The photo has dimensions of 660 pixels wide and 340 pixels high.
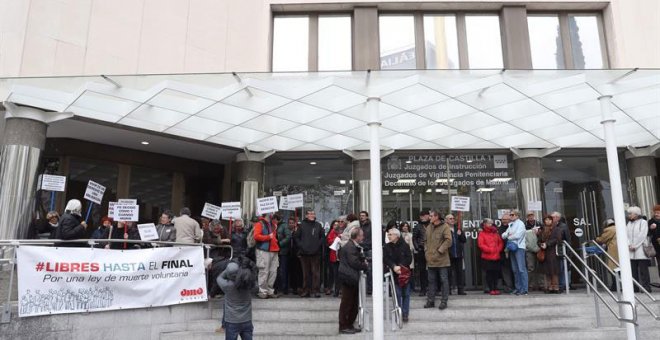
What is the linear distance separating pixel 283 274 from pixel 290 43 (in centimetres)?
788

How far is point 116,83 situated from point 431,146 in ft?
25.2

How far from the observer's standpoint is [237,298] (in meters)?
6.33

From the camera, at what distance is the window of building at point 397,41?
14.7m

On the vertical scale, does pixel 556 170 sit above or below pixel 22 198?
above

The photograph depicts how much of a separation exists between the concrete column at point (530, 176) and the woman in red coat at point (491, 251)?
13.9 ft

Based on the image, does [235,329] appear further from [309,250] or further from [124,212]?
[124,212]

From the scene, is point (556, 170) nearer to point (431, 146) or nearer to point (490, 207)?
point (490, 207)

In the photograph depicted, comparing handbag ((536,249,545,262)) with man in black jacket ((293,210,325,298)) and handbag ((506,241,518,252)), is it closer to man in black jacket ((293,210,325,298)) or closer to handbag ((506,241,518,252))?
handbag ((506,241,518,252))

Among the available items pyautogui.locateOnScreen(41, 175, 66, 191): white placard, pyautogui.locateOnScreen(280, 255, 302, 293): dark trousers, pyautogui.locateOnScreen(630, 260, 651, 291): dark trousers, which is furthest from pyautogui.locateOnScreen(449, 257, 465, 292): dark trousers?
pyautogui.locateOnScreen(41, 175, 66, 191): white placard

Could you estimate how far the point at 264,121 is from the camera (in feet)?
34.6

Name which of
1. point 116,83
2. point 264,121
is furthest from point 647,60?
point 116,83

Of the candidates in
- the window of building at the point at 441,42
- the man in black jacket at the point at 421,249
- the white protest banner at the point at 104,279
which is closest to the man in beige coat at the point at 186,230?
the white protest banner at the point at 104,279

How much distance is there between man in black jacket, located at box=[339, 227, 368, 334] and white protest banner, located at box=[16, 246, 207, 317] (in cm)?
290

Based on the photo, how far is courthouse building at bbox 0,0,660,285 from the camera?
34.7 feet
